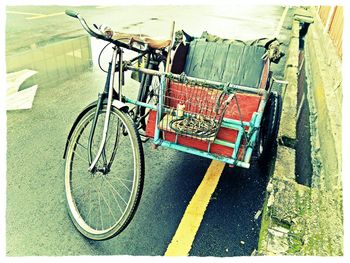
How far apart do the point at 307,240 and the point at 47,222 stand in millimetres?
2136

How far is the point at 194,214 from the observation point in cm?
283

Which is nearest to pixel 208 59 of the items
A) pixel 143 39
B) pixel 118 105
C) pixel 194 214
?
pixel 143 39

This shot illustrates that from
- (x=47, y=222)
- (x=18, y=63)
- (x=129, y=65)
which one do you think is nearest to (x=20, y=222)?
(x=47, y=222)

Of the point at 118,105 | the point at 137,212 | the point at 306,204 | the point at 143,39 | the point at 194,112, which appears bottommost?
the point at 137,212

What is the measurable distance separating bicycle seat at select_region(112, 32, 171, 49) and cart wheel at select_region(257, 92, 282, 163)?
4.74ft

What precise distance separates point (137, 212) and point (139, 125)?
0.90m

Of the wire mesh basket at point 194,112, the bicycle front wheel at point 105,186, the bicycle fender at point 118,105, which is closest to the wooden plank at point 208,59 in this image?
the wire mesh basket at point 194,112

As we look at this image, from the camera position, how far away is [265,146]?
3703mm

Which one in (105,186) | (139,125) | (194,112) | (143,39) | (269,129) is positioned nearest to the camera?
(143,39)

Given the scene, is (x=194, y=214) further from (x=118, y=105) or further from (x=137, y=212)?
(x=118, y=105)

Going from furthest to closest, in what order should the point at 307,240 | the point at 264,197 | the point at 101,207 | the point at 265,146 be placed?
the point at 265,146
the point at 264,197
the point at 101,207
the point at 307,240

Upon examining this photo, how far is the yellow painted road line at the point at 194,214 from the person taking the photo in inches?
97.7

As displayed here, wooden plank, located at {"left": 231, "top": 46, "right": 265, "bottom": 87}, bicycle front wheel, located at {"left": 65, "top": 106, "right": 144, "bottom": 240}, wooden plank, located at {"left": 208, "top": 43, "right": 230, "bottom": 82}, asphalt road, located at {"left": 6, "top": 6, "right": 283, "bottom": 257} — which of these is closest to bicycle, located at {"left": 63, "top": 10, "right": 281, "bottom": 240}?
bicycle front wheel, located at {"left": 65, "top": 106, "right": 144, "bottom": 240}
